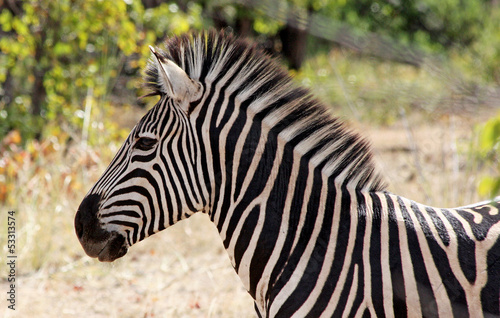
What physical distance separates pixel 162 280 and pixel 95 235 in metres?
2.63

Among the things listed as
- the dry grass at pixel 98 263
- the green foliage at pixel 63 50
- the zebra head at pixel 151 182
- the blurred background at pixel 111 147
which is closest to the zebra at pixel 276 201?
the zebra head at pixel 151 182

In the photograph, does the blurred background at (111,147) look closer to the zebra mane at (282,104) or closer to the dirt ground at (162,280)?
the dirt ground at (162,280)

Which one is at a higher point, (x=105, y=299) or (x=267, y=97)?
(x=267, y=97)

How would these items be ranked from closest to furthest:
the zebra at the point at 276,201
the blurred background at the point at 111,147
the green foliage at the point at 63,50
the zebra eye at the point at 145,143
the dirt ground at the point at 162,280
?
the blurred background at the point at 111,147 < the zebra at the point at 276,201 < the zebra eye at the point at 145,143 < the dirt ground at the point at 162,280 < the green foliage at the point at 63,50

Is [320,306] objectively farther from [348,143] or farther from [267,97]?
[267,97]

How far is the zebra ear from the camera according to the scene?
232 centimetres

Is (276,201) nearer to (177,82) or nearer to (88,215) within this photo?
(177,82)

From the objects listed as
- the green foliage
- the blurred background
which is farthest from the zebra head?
the green foliage

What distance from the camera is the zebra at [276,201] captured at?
2211 mm

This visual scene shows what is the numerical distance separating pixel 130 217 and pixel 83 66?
18.4ft

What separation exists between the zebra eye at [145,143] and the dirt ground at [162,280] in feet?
6.32

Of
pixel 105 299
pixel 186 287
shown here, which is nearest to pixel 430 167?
pixel 186 287

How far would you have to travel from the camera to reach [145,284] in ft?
16.2

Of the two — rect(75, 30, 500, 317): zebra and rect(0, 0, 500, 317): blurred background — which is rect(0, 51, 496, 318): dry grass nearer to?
rect(0, 0, 500, 317): blurred background
